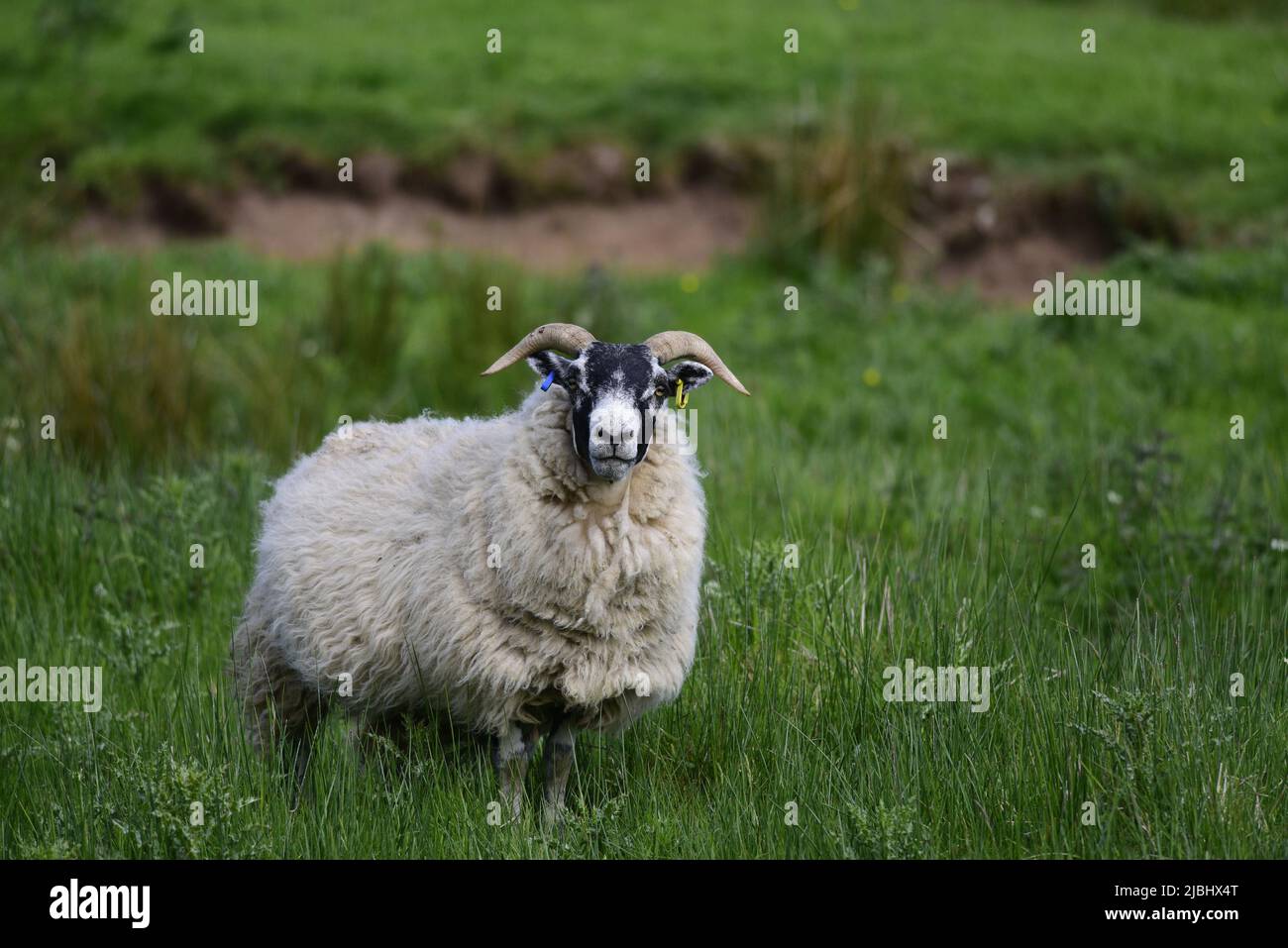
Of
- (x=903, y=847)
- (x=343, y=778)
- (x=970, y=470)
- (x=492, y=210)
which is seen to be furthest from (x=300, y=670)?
(x=492, y=210)

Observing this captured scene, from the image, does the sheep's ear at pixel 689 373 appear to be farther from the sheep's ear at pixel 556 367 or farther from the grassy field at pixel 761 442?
the grassy field at pixel 761 442

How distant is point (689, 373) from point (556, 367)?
1.56 feet

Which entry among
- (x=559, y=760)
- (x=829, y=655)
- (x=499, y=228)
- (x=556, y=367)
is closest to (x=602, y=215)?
(x=499, y=228)

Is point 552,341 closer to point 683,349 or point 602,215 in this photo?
point 683,349

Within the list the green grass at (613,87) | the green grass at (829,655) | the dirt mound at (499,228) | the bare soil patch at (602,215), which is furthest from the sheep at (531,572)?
the green grass at (613,87)

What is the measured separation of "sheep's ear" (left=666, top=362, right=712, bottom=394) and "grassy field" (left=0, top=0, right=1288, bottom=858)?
3.94 feet

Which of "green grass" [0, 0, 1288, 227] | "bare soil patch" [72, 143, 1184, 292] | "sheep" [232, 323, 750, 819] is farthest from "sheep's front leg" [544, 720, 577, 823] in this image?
"green grass" [0, 0, 1288, 227]

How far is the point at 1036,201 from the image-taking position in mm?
14547

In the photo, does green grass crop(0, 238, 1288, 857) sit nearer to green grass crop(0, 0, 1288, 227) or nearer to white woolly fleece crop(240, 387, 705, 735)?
white woolly fleece crop(240, 387, 705, 735)

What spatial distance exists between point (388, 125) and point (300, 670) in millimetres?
10974

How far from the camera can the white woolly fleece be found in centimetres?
496
